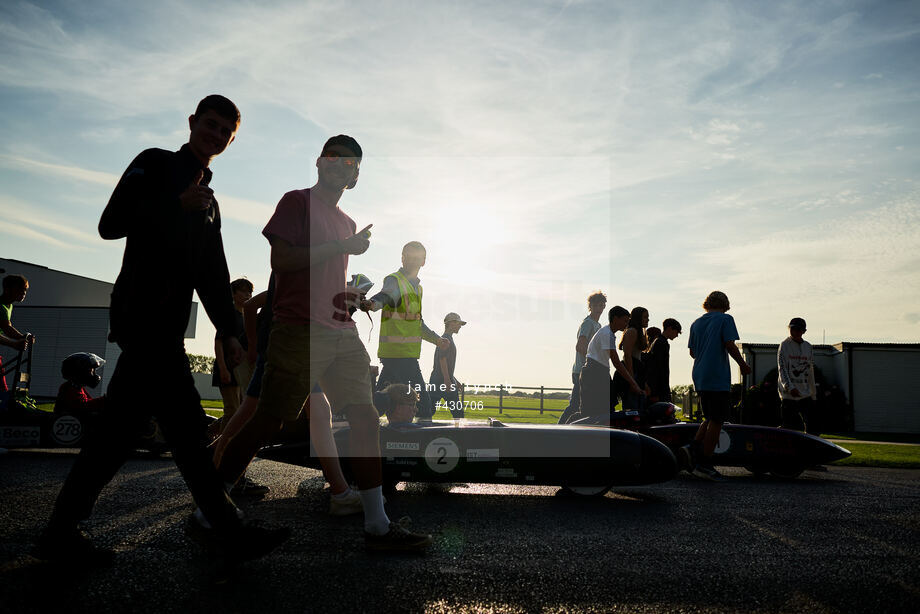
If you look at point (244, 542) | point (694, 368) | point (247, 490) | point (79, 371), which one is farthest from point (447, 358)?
point (244, 542)

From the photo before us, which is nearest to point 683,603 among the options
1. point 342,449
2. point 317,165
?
point 317,165

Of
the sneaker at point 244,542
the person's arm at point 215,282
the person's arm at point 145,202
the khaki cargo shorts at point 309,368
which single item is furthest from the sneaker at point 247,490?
the person's arm at point 145,202

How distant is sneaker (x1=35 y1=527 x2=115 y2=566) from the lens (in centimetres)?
224

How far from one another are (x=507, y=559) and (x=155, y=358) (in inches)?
65.0

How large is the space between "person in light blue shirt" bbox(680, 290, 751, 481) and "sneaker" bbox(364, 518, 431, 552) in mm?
3893

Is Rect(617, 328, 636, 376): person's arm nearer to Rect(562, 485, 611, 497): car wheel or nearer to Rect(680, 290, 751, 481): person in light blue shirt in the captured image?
Rect(680, 290, 751, 481): person in light blue shirt

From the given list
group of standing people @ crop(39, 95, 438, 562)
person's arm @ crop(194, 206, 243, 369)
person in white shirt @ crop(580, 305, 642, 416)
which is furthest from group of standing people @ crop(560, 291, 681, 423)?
person's arm @ crop(194, 206, 243, 369)

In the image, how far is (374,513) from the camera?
108 inches

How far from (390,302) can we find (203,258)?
2.00m

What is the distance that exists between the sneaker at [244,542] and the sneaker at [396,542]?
1.43 feet

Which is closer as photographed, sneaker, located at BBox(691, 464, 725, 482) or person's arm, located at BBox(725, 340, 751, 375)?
person's arm, located at BBox(725, 340, 751, 375)

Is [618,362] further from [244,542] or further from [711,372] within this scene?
[244,542]

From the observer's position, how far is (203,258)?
2.56 meters

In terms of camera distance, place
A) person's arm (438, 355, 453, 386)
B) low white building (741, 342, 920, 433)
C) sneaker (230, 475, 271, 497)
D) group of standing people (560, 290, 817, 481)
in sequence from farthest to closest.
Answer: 1. low white building (741, 342, 920, 433)
2. person's arm (438, 355, 453, 386)
3. group of standing people (560, 290, 817, 481)
4. sneaker (230, 475, 271, 497)
